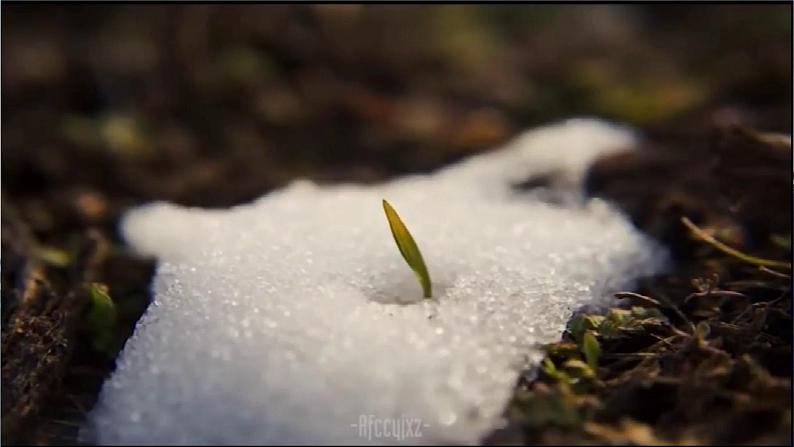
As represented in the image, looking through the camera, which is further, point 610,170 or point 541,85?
point 541,85

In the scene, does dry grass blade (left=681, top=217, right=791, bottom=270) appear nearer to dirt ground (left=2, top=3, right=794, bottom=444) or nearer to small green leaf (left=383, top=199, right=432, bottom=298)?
dirt ground (left=2, top=3, right=794, bottom=444)

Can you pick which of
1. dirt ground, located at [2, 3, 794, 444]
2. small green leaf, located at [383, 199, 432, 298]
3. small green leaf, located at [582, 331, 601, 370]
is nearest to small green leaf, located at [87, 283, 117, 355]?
dirt ground, located at [2, 3, 794, 444]

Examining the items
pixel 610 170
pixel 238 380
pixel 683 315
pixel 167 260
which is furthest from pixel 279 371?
pixel 610 170

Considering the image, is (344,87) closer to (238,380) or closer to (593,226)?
(593,226)

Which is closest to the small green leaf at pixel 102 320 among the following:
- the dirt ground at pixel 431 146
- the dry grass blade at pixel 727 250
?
the dirt ground at pixel 431 146

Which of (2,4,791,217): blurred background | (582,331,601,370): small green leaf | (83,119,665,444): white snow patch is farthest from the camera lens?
(2,4,791,217): blurred background

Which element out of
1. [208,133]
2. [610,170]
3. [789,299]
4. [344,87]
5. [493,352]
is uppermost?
[344,87]

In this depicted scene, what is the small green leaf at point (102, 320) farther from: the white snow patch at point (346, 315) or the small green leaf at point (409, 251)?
the small green leaf at point (409, 251)

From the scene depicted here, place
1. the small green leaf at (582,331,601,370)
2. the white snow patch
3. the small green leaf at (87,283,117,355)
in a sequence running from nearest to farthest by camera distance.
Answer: the white snow patch, the small green leaf at (582,331,601,370), the small green leaf at (87,283,117,355)
